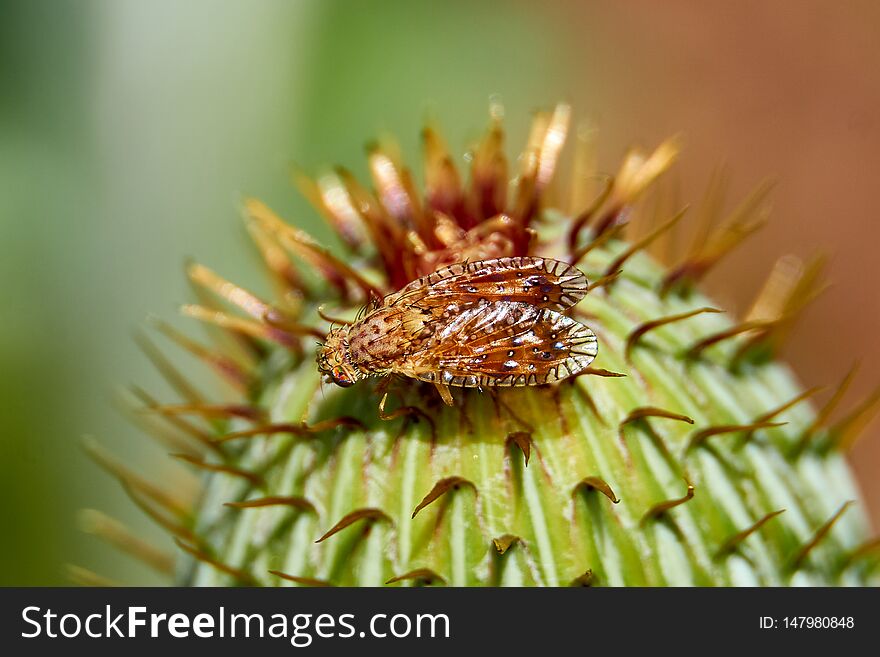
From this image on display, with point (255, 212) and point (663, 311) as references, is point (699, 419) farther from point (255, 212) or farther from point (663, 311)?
point (255, 212)

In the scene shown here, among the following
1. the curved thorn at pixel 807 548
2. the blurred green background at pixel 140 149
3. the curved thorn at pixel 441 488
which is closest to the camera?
the curved thorn at pixel 441 488

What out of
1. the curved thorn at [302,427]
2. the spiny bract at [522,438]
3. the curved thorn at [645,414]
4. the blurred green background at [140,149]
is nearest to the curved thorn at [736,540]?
the spiny bract at [522,438]

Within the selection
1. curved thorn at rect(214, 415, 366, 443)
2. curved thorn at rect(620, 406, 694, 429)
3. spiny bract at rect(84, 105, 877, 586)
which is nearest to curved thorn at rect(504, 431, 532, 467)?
spiny bract at rect(84, 105, 877, 586)

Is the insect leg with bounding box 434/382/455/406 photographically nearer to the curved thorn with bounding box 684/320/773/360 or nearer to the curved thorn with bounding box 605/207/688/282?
the curved thorn with bounding box 605/207/688/282

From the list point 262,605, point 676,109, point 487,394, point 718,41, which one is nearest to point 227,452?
point 262,605

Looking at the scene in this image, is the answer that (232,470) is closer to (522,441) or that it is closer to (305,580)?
(305,580)

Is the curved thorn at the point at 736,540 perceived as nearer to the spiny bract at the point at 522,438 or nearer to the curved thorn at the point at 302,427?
the spiny bract at the point at 522,438
